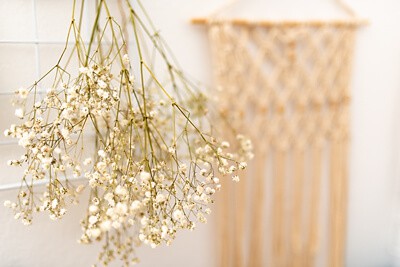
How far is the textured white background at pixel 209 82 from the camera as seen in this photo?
0.95 meters

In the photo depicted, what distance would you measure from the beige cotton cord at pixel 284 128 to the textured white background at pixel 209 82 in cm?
6

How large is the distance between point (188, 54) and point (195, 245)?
57 centimetres

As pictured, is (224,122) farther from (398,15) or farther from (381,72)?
(398,15)

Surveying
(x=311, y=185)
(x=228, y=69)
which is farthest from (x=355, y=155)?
(x=228, y=69)

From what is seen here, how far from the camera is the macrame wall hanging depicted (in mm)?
1233

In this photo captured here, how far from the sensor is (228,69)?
1.19 metres

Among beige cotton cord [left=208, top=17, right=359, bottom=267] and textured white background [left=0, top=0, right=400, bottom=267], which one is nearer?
textured white background [left=0, top=0, right=400, bottom=267]

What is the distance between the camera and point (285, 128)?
51.9 inches

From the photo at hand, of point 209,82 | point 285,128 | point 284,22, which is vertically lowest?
point 285,128

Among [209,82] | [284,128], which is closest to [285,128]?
[284,128]

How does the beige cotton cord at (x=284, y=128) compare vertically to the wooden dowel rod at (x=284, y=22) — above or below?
below

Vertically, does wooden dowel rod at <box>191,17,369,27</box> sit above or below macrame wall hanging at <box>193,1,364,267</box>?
above

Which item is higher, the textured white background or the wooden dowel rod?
the wooden dowel rod

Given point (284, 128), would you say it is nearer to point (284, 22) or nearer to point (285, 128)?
point (285, 128)
